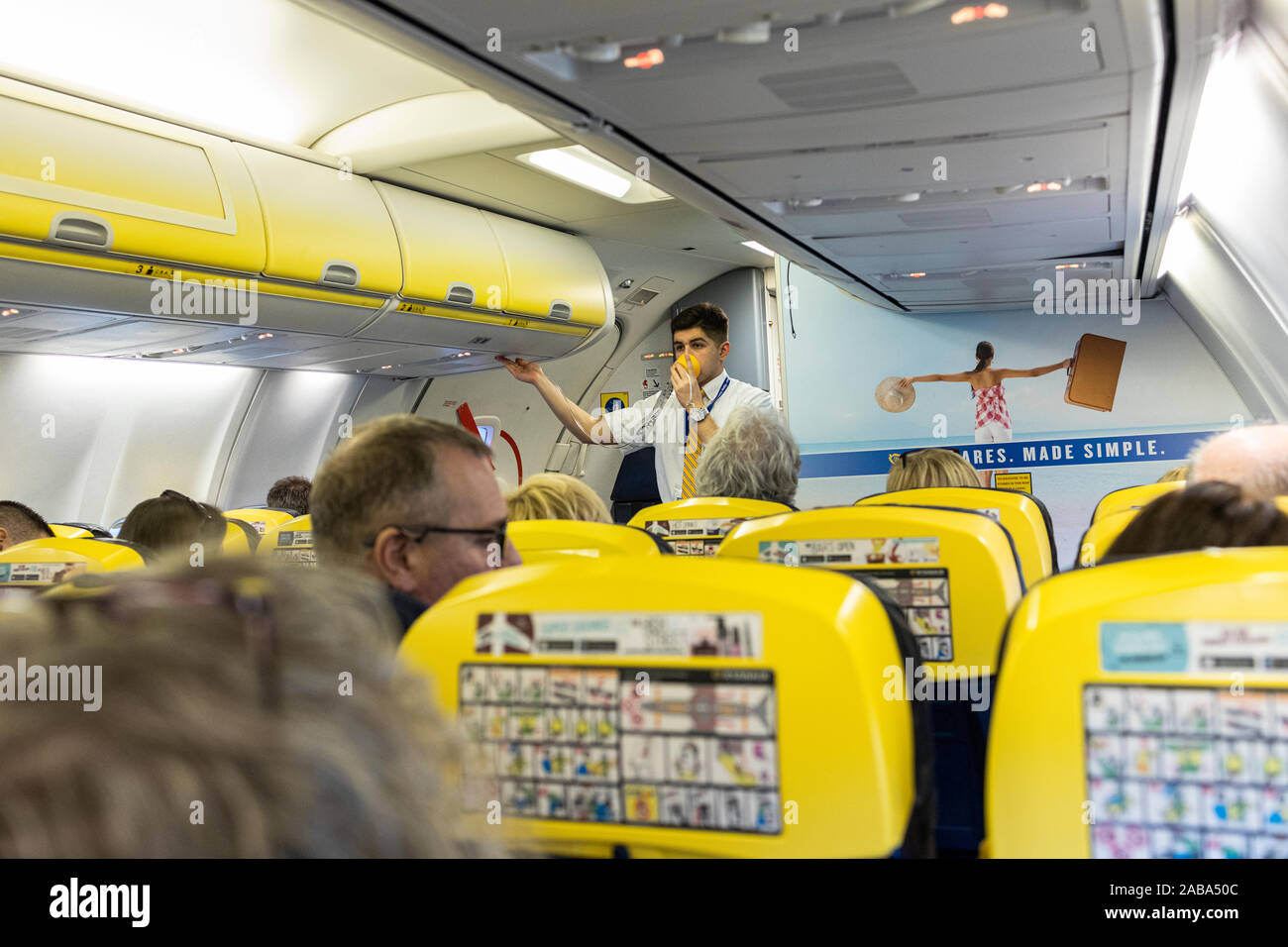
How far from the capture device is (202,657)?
1.94 ft

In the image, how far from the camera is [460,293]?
7621 millimetres

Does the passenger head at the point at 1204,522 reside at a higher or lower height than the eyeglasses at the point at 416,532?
lower

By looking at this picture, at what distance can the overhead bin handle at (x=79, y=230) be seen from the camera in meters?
4.72

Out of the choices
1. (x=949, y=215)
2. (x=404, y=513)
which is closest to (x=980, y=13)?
(x=404, y=513)

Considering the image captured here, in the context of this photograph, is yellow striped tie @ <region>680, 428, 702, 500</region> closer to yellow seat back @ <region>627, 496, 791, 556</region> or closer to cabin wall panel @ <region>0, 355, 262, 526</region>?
yellow seat back @ <region>627, 496, 791, 556</region>

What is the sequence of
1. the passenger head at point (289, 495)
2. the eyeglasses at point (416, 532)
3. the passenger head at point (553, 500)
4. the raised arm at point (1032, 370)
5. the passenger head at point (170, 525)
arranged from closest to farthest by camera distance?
the eyeglasses at point (416, 532)
the passenger head at point (553, 500)
the passenger head at point (170, 525)
the passenger head at point (289, 495)
the raised arm at point (1032, 370)

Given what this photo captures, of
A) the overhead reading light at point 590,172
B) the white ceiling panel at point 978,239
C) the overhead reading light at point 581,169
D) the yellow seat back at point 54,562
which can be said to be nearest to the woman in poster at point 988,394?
the white ceiling panel at point 978,239

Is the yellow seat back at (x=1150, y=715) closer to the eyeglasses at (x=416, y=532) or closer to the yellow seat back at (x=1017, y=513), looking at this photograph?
the eyeglasses at (x=416, y=532)

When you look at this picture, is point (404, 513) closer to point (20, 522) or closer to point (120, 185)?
point (20, 522)

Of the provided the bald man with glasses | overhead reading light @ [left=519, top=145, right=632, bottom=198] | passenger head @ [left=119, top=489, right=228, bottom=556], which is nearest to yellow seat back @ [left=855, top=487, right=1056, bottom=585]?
the bald man with glasses

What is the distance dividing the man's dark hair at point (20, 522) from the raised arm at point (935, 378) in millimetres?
6868

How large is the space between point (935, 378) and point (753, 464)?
5.48 m

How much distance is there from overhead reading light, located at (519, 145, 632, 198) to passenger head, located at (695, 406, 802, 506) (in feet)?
11.5
